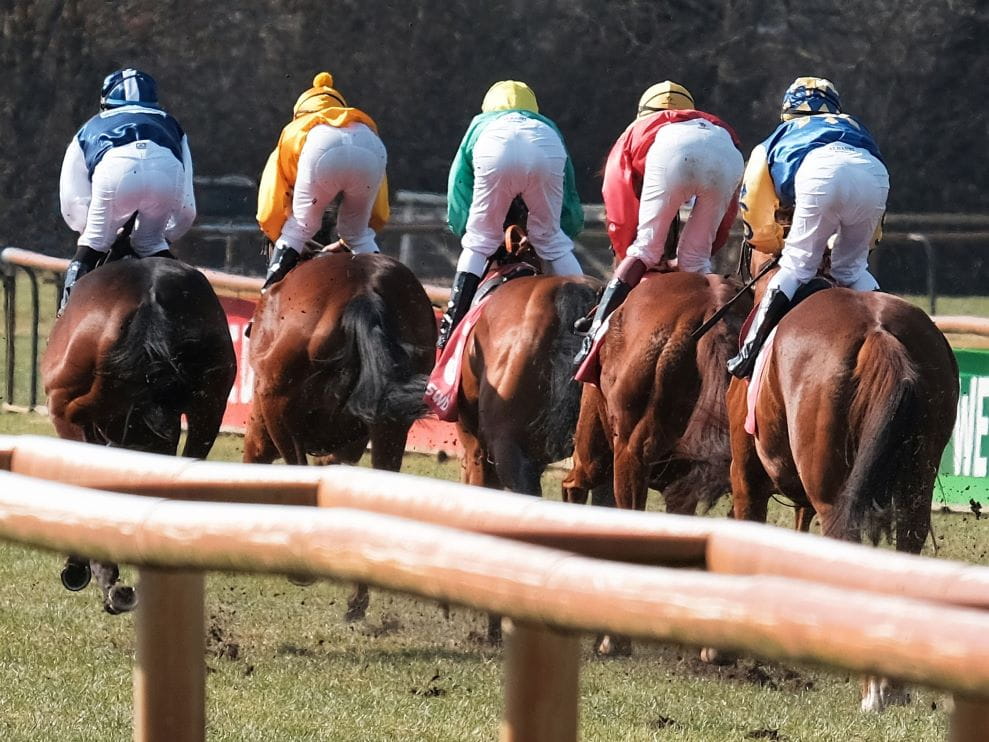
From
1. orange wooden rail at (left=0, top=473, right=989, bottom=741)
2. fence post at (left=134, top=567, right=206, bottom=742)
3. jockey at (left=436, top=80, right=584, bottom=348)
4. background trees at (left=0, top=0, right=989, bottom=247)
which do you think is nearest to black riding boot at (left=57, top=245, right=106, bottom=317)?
jockey at (left=436, top=80, right=584, bottom=348)

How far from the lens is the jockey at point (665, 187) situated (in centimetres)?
684

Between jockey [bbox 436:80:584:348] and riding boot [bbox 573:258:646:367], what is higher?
jockey [bbox 436:80:584:348]

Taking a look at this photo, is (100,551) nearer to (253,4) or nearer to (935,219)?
(935,219)

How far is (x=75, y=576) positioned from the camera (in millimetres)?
6766

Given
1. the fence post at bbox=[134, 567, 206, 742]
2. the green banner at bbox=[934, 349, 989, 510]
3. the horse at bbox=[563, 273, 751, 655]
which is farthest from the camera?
the green banner at bbox=[934, 349, 989, 510]

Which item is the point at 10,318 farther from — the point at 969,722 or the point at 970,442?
the point at 969,722

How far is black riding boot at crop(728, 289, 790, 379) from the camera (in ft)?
19.8

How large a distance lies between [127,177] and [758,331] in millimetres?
2738

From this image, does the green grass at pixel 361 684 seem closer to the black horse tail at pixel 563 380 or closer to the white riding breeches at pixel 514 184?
the black horse tail at pixel 563 380

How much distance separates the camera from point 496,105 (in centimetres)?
752

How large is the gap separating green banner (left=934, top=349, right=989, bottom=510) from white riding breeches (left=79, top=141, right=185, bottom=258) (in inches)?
159

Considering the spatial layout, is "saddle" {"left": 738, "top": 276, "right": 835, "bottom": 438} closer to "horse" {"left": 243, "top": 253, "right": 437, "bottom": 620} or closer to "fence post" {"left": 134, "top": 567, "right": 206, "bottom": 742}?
"horse" {"left": 243, "top": 253, "right": 437, "bottom": 620}

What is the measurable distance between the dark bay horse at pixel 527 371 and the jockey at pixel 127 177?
4.69 ft

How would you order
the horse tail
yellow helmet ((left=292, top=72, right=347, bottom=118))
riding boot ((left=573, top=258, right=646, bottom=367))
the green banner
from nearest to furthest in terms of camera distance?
the horse tail < riding boot ((left=573, top=258, right=646, bottom=367)) < yellow helmet ((left=292, top=72, right=347, bottom=118)) < the green banner
